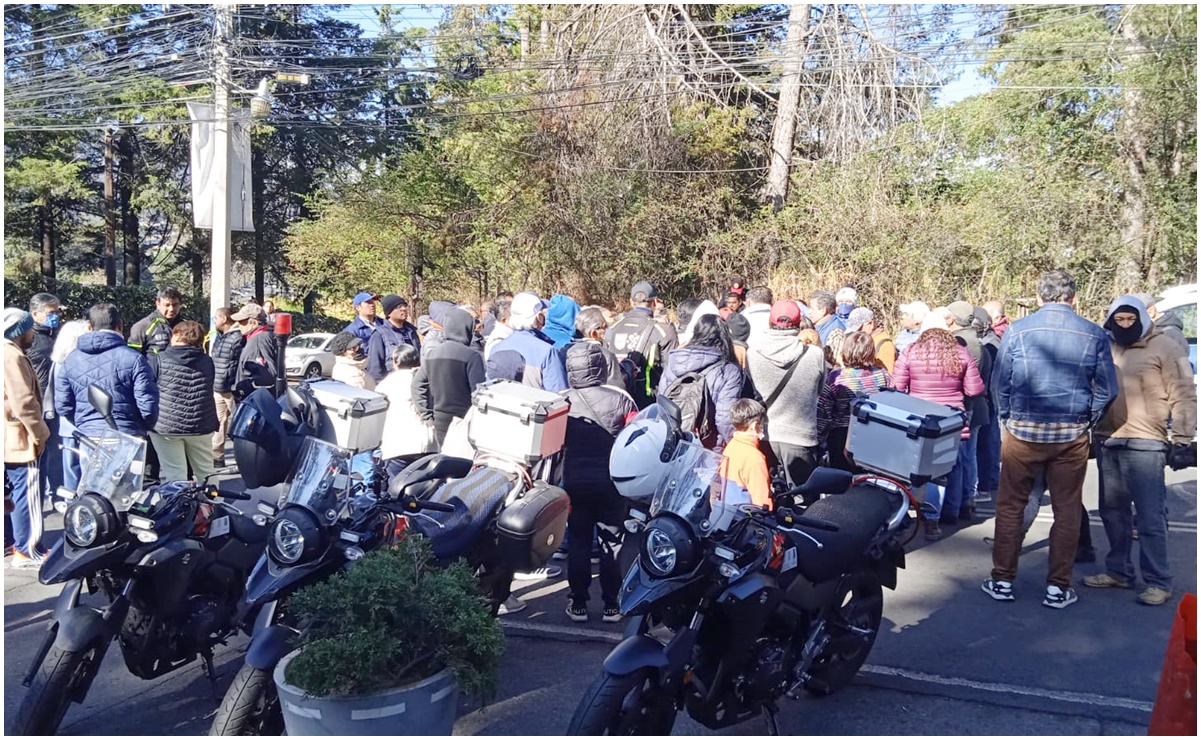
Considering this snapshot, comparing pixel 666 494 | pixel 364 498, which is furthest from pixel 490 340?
pixel 666 494

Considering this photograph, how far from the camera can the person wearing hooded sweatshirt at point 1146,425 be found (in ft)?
18.2

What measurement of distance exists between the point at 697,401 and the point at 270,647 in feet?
10.6

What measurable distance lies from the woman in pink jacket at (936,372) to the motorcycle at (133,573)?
4681 mm

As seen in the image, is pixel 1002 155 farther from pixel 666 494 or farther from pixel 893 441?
pixel 666 494

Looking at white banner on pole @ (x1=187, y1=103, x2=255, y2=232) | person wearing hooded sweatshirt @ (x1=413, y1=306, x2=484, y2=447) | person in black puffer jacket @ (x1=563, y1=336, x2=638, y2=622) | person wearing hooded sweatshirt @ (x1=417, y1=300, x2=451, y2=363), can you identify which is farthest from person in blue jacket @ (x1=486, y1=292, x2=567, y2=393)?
white banner on pole @ (x1=187, y1=103, x2=255, y2=232)

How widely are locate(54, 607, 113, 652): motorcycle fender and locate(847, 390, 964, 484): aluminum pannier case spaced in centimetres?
344

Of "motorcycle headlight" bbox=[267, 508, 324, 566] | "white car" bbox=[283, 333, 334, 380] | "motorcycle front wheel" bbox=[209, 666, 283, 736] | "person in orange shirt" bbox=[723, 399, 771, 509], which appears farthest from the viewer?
"white car" bbox=[283, 333, 334, 380]

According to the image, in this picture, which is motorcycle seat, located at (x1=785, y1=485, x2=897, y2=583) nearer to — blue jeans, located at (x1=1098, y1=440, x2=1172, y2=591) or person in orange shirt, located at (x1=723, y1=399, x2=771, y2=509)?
person in orange shirt, located at (x1=723, y1=399, x2=771, y2=509)

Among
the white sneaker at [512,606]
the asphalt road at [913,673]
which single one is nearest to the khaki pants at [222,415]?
the asphalt road at [913,673]

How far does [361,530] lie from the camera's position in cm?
387

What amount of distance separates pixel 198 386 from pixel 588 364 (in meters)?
3.00

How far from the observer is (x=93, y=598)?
415cm

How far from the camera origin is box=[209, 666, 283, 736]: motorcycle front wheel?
11.6 ft

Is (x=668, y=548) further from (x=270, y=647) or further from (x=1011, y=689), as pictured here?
(x=1011, y=689)
